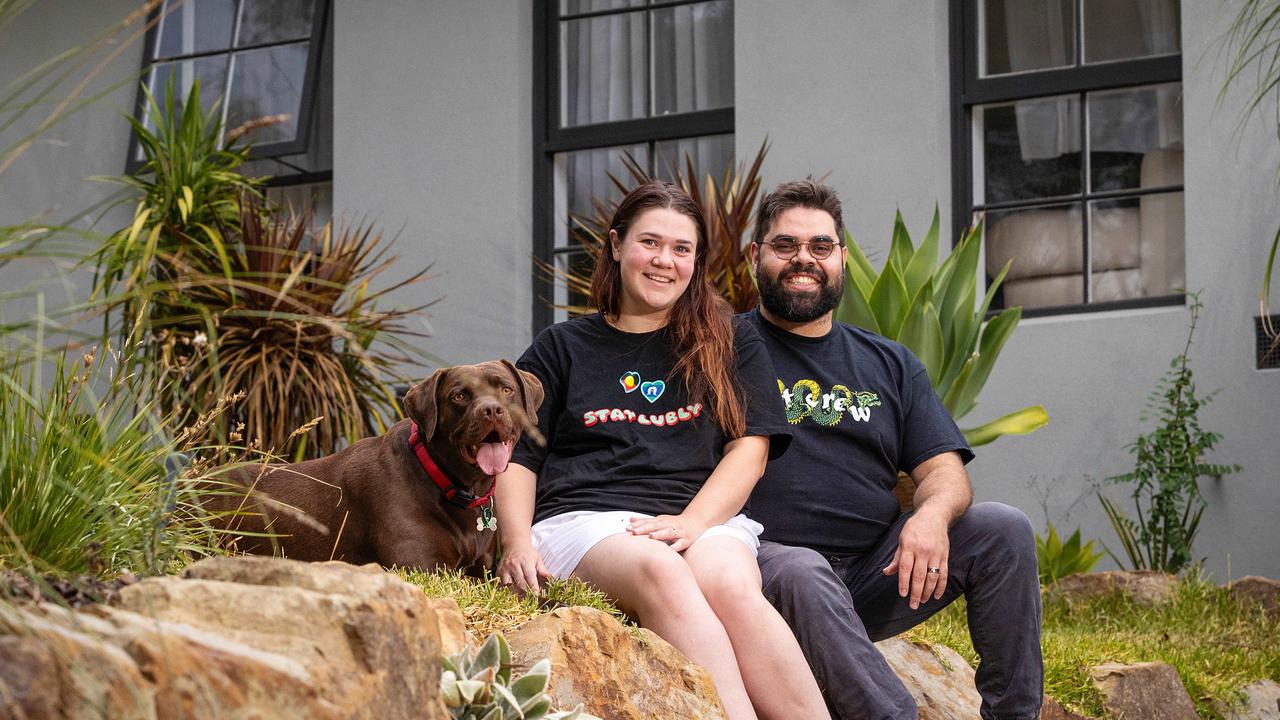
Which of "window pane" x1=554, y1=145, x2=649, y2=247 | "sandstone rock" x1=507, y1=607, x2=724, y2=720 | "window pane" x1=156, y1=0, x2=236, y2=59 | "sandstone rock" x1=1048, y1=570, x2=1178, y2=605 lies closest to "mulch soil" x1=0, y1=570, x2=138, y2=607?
"sandstone rock" x1=507, y1=607, x2=724, y2=720

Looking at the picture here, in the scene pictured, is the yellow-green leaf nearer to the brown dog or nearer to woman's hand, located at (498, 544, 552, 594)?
the brown dog

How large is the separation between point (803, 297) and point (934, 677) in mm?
1308

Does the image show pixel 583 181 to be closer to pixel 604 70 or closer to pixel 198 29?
pixel 604 70

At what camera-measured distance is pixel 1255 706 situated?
440 centimetres

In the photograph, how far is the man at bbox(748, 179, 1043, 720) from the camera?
2.92 meters

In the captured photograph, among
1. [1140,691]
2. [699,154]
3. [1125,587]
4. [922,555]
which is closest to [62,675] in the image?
[922,555]

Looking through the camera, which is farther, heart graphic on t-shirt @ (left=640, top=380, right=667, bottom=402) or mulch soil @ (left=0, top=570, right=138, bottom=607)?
heart graphic on t-shirt @ (left=640, top=380, right=667, bottom=402)

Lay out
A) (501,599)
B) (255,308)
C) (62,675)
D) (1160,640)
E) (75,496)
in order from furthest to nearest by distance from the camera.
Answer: (255,308) < (1160,640) < (501,599) < (75,496) < (62,675)

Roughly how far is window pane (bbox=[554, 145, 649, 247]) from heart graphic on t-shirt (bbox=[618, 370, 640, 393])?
4065 mm

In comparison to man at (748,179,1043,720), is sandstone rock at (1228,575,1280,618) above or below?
below

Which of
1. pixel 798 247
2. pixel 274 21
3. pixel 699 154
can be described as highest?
pixel 274 21

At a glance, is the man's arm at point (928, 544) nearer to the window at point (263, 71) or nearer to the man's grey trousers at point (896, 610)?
the man's grey trousers at point (896, 610)

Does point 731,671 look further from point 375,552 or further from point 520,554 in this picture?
point 375,552

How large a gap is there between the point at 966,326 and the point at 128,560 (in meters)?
3.72
